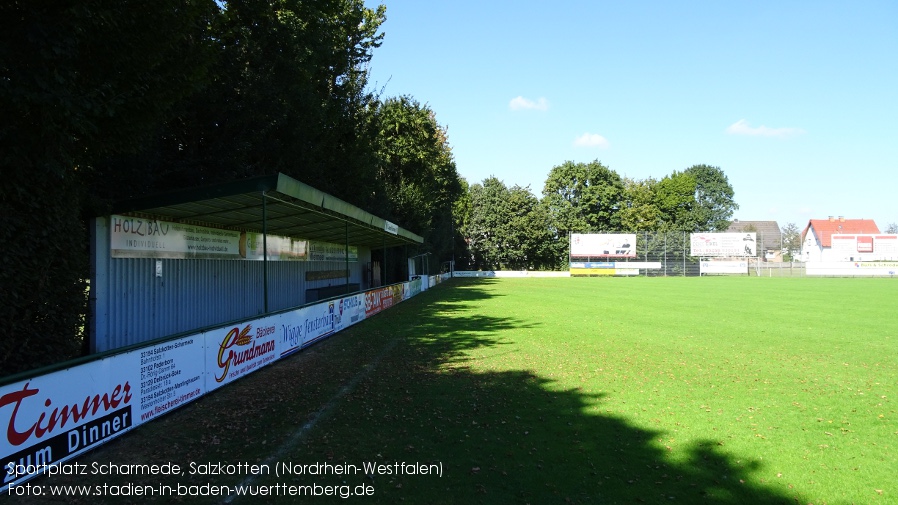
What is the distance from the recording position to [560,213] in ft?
248

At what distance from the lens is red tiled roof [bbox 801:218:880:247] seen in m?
92.6

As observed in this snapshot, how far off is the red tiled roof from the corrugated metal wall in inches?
4064

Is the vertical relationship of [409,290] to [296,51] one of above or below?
below

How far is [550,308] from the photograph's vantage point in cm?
2455

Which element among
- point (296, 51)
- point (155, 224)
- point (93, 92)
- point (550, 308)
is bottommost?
point (550, 308)

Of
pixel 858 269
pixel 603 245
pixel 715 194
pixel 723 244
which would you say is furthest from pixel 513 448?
pixel 715 194

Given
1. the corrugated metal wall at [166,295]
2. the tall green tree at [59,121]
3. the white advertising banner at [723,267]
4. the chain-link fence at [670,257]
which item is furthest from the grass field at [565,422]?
the white advertising banner at [723,267]

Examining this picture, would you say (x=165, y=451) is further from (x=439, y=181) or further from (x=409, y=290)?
(x=439, y=181)

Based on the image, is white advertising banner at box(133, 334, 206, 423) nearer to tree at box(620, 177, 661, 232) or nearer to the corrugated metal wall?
the corrugated metal wall

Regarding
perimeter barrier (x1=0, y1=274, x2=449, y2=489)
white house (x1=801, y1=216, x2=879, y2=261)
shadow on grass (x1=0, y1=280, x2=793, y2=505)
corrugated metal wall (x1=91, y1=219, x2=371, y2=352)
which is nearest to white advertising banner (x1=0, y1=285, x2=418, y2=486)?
perimeter barrier (x1=0, y1=274, x2=449, y2=489)

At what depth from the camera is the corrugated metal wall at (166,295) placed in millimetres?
10367

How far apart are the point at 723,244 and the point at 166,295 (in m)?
67.3

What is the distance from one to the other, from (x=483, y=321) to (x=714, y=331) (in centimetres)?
761

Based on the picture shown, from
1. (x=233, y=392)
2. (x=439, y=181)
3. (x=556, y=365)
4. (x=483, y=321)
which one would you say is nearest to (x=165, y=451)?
(x=233, y=392)
